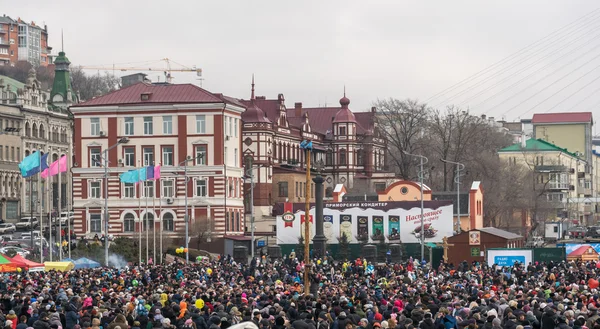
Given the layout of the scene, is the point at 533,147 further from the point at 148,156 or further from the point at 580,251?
the point at 580,251

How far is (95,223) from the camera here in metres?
92.2

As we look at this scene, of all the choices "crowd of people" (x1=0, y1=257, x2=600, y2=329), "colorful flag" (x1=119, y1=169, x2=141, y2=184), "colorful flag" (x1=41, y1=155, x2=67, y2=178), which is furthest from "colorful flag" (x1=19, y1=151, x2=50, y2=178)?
"colorful flag" (x1=119, y1=169, x2=141, y2=184)

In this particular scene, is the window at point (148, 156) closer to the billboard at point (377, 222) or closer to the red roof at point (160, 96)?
the red roof at point (160, 96)

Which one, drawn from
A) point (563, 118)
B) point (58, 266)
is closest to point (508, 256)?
point (58, 266)

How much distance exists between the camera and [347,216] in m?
78.2

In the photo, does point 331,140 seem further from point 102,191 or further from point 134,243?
point 134,243

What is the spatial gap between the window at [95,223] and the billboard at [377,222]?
1844 cm

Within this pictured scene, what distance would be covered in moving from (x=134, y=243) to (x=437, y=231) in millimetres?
18386

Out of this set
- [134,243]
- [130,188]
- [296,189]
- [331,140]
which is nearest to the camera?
[134,243]

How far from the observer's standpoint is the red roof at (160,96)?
92.8 metres

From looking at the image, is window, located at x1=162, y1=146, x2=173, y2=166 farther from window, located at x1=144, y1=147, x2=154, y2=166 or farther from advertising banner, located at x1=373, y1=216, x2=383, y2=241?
advertising banner, located at x1=373, y1=216, x2=383, y2=241

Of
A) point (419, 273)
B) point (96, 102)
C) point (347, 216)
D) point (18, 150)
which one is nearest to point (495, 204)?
point (347, 216)

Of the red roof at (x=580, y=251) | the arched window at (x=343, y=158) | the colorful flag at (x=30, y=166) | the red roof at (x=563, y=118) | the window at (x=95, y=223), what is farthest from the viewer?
the red roof at (x=563, y=118)

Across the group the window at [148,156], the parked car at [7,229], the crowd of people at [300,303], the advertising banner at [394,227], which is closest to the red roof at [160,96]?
the window at [148,156]
